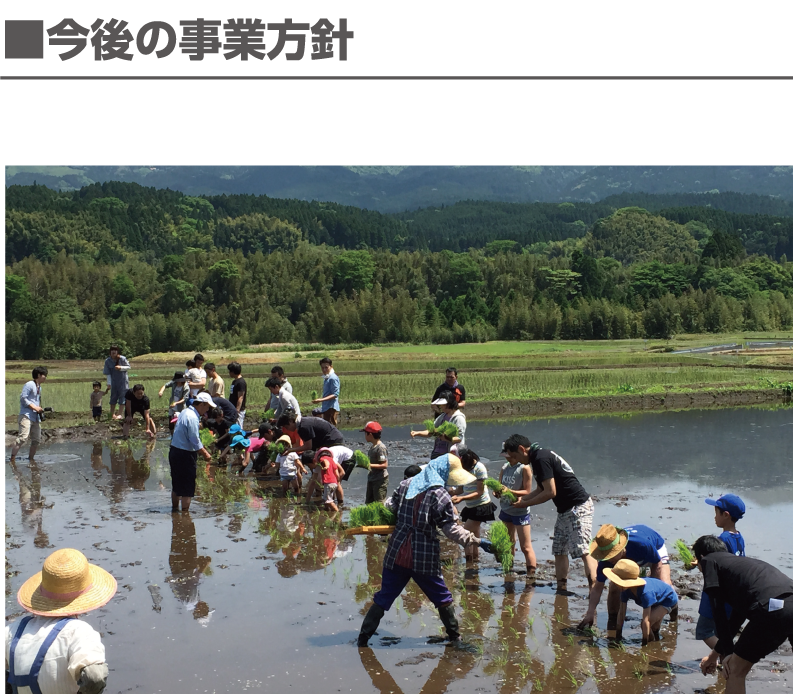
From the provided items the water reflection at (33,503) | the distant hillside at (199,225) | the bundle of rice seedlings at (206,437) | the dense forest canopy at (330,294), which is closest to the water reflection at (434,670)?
the water reflection at (33,503)

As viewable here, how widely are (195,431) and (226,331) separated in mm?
67494

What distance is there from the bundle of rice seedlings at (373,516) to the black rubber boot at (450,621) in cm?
94

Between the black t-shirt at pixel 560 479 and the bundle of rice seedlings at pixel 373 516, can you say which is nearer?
the bundle of rice seedlings at pixel 373 516

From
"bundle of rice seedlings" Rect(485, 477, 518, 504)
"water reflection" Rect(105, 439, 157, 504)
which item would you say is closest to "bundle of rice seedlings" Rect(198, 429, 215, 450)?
"water reflection" Rect(105, 439, 157, 504)

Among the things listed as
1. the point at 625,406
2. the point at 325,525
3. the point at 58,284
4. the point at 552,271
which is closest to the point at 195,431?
the point at 325,525

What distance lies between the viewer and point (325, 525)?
10555mm

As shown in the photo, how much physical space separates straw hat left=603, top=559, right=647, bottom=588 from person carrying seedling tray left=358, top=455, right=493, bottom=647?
1.13 meters

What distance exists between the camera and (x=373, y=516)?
7559 millimetres

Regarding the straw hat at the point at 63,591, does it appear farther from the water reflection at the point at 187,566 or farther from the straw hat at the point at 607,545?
the straw hat at the point at 607,545

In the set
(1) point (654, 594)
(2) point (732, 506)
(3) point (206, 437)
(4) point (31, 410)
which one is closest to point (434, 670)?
(1) point (654, 594)

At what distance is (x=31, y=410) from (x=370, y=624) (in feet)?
29.9

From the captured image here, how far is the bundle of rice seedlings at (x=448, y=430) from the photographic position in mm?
10430

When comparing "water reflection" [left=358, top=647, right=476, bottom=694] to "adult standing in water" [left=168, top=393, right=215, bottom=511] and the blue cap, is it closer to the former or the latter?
the blue cap

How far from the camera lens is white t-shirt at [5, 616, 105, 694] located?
381 cm
